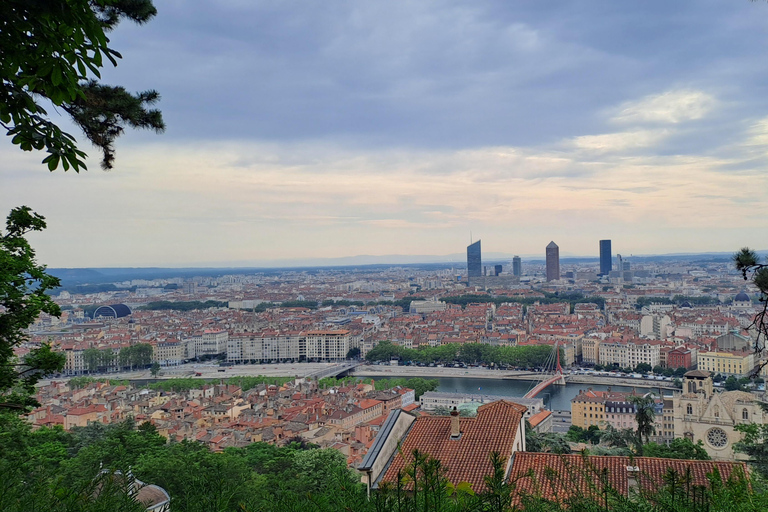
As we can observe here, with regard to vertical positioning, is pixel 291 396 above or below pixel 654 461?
below

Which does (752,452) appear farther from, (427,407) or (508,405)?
(427,407)

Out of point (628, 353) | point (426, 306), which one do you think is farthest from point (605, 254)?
point (628, 353)

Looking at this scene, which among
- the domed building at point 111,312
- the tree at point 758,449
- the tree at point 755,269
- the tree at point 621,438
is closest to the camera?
the tree at point 755,269

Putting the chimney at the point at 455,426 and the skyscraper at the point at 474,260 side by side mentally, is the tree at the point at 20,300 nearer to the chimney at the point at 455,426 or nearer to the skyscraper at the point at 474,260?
the chimney at the point at 455,426

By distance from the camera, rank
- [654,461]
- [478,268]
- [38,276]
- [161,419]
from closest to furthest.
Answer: [38,276], [654,461], [161,419], [478,268]

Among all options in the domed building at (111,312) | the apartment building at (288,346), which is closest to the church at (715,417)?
the apartment building at (288,346)

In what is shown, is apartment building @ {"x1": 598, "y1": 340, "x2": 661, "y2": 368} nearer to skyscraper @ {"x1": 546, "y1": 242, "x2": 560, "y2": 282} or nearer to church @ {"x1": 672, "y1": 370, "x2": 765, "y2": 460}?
church @ {"x1": 672, "y1": 370, "x2": 765, "y2": 460}

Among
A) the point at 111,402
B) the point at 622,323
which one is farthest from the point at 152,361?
the point at 622,323
